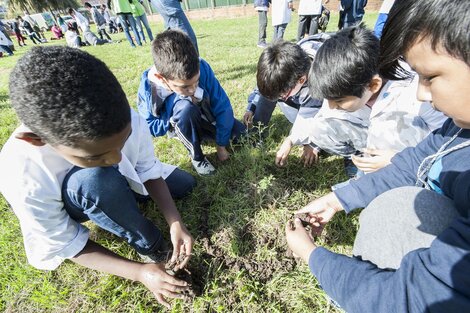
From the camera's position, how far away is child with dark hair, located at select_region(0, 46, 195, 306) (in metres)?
0.95

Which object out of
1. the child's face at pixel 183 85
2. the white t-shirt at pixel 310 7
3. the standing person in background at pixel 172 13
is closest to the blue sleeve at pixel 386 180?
the child's face at pixel 183 85

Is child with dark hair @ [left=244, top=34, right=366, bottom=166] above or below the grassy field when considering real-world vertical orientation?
above

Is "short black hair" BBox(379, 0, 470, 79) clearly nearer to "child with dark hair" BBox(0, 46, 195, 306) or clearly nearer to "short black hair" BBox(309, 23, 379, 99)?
"short black hair" BBox(309, 23, 379, 99)

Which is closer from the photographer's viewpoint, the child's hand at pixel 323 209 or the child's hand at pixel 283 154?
the child's hand at pixel 323 209

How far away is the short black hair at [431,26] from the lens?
796 mm

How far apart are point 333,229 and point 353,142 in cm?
76

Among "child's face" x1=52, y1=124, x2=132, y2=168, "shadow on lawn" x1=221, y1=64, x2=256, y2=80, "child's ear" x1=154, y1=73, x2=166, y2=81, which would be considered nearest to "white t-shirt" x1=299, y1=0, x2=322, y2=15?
"shadow on lawn" x1=221, y1=64, x2=256, y2=80

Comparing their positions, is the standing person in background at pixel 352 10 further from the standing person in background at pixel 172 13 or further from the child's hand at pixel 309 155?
the child's hand at pixel 309 155

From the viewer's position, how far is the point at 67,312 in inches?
63.3

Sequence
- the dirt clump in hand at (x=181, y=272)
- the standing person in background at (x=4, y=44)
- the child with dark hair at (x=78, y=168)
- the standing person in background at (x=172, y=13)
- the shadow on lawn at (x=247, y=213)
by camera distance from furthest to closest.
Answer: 1. the standing person in background at (x=4, y=44)
2. the standing person in background at (x=172, y=13)
3. the shadow on lawn at (x=247, y=213)
4. the dirt clump in hand at (x=181, y=272)
5. the child with dark hair at (x=78, y=168)

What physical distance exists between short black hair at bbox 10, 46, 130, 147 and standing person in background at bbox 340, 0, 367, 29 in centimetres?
570

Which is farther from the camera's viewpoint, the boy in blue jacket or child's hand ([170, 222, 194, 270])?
the boy in blue jacket

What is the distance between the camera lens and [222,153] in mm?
2688

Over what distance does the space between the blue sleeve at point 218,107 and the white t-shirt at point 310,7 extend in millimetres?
4309
